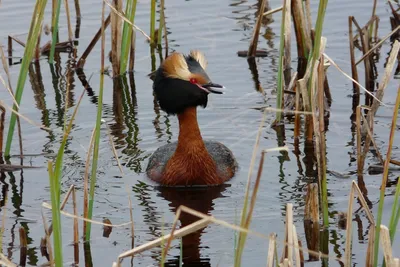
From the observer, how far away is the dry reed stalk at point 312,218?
22.0ft

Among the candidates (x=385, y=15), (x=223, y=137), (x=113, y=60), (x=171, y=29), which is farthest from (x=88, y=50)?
(x=385, y=15)

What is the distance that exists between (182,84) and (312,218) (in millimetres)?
2194

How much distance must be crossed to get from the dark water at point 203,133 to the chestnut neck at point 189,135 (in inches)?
16.2

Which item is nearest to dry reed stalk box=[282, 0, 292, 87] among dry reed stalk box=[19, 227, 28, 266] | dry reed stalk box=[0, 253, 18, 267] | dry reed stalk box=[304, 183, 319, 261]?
dry reed stalk box=[304, 183, 319, 261]

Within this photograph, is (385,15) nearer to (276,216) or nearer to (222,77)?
(222,77)

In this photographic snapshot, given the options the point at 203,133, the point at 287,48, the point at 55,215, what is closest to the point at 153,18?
the point at 287,48

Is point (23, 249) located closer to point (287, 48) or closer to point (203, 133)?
point (203, 133)

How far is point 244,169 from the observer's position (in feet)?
29.7

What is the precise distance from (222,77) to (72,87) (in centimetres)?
175

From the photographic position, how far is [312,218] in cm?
700

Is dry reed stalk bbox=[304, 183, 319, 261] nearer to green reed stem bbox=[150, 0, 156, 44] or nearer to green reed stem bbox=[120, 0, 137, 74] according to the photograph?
green reed stem bbox=[120, 0, 137, 74]

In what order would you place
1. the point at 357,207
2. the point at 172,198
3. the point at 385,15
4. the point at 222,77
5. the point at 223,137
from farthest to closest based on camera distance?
the point at 385,15 → the point at 222,77 → the point at 223,137 → the point at 172,198 → the point at 357,207

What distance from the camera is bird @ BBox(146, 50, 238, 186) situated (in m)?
8.63

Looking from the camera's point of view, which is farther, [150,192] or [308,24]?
[308,24]
